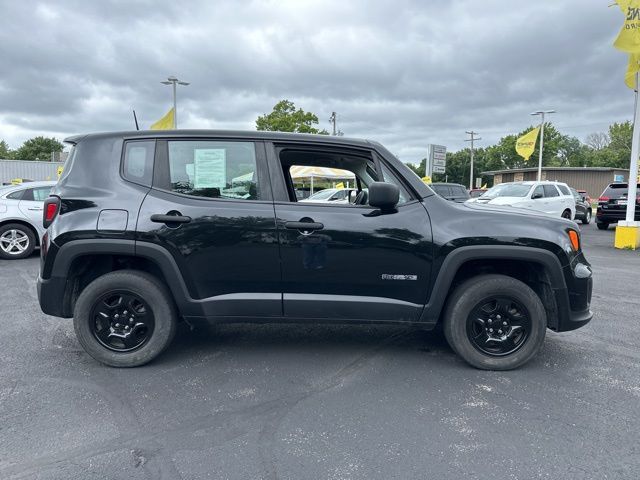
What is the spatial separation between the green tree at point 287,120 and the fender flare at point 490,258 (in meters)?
37.5

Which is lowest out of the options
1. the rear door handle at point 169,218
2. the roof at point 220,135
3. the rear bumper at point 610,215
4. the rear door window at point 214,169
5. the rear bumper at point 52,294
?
the rear bumper at point 52,294

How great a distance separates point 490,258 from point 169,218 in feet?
8.09

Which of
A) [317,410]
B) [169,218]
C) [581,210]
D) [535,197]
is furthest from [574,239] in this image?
[581,210]

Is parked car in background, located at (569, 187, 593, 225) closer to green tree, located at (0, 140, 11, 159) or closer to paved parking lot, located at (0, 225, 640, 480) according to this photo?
paved parking lot, located at (0, 225, 640, 480)

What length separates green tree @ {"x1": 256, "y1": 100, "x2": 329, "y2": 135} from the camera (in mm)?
40031

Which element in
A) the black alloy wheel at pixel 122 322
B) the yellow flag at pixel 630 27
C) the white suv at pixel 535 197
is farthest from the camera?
the white suv at pixel 535 197

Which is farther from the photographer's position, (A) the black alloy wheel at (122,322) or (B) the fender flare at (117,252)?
(A) the black alloy wheel at (122,322)

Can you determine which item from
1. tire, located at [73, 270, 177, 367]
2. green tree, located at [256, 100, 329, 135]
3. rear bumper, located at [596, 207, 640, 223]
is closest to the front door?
tire, located at [73, 270, 177, 367]

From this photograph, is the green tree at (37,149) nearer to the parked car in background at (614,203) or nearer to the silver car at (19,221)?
the silver car at (19,221)

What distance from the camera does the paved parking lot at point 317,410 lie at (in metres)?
2.40

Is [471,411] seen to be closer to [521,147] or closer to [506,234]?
[506,234]

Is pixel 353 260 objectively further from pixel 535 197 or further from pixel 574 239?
pixel 535 197

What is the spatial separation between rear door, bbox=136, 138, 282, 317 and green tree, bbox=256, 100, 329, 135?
37.1 m

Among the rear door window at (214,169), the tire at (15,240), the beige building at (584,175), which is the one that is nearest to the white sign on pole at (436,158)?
the tire at (15,240)
